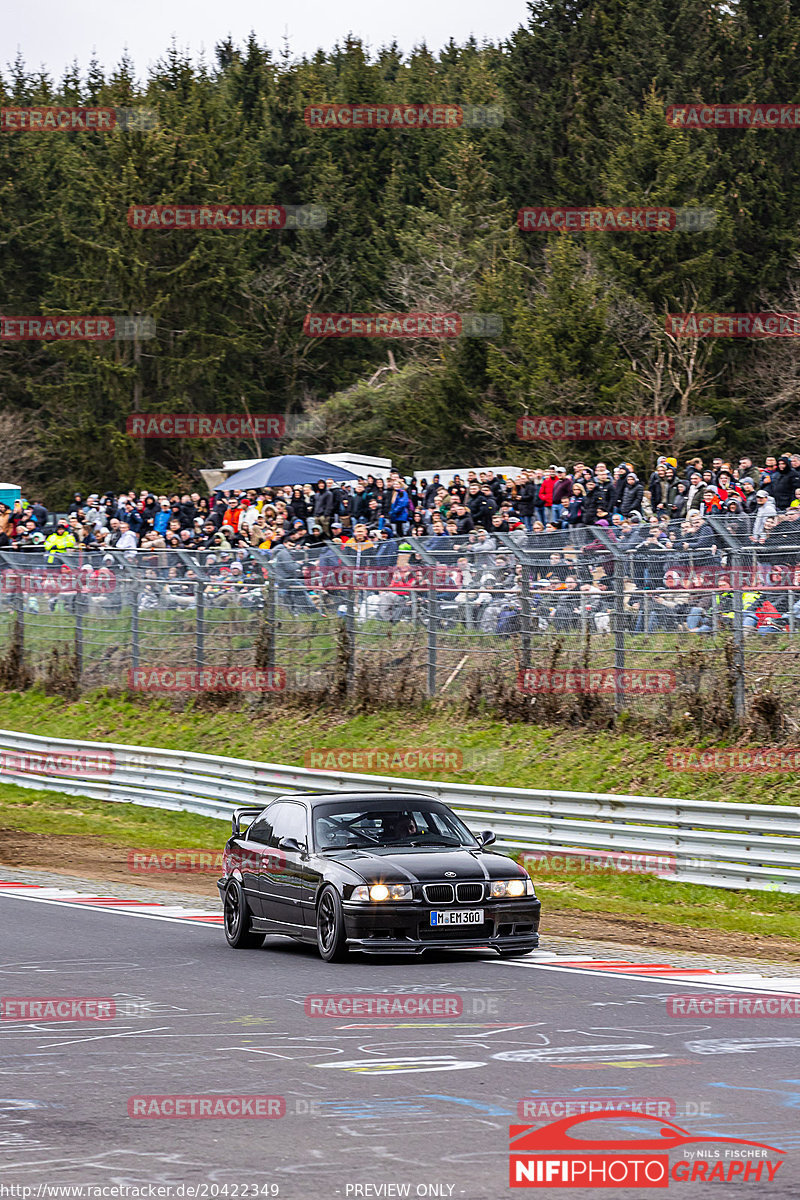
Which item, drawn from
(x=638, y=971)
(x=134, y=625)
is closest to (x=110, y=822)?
(x=134, y=625)

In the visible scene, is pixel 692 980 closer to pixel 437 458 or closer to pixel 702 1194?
pixel 702 1194

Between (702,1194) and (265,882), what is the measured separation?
7743 mm

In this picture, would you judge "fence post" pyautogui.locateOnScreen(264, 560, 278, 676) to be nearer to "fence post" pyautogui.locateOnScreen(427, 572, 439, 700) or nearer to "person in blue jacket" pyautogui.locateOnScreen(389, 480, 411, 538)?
"person in blue jacket" pyautogui.locateOnScreen(389, 480, 411, 538)

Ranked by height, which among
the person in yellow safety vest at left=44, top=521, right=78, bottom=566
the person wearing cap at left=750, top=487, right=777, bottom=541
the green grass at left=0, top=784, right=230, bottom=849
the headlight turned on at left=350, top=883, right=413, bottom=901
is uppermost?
the person wearing cap at left=750, top=487, right=777, bottom=541

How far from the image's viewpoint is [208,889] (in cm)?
1867

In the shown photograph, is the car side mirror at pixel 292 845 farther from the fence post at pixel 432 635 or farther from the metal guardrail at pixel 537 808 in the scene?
the fence post at pixel 432 635

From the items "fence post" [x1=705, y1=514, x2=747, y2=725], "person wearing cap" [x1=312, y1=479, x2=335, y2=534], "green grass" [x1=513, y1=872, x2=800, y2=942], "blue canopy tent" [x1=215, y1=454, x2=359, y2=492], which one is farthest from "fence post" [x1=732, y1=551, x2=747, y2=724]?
"blue canopy tent" [x1=215, y1=454, x2=359, y2=492]

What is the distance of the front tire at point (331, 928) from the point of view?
1241 centimetres

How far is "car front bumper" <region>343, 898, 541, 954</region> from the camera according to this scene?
12180 millimetres

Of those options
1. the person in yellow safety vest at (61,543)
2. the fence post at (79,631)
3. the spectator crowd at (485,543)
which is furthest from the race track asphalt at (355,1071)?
the person in yellow safety vest at (61,543)

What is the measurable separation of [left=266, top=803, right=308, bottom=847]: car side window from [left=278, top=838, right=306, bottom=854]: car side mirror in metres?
0.03

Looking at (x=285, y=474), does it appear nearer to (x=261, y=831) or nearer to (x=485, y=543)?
(x=485, y=543)

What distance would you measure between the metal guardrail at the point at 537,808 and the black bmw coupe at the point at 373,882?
420 centimetres

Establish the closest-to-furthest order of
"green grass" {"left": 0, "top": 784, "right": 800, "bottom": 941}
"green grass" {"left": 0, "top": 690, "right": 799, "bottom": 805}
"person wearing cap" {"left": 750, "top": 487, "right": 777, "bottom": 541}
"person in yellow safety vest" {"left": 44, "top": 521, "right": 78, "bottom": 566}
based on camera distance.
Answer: "green grass" {"left": 0, "top": 784, "right": 800, "bottom": 941}
"person wearing cap" {"left": 750, "top": 487, "right": 777, "bottom": 541}
"green grass" {"left": 0, "top": 690, "right": 799, "bottom": 805}
"person in yellow safety vest" {"left": 44, "top": 521, "right": 78, "bottom": 566}
